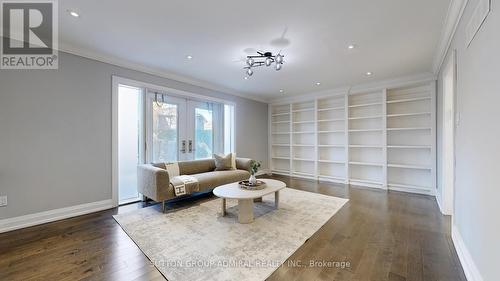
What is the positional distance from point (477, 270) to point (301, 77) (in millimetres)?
3910

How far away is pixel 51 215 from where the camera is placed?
3.01 metres

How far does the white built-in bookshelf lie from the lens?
Result: 4.58m

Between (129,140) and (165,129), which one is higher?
(165,129)

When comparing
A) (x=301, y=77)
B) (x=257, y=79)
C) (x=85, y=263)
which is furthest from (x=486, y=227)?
(x=257, y=79)

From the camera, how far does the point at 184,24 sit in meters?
2.53

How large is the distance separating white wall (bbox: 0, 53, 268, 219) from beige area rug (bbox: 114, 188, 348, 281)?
947mm

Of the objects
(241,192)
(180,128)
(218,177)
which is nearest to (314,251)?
(241,192)

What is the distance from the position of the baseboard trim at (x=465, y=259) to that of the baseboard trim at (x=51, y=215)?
4553 millimetres

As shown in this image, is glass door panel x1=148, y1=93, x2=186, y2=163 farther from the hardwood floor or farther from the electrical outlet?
the electrical outlet

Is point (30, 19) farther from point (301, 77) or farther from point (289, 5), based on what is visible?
point (301, 77)

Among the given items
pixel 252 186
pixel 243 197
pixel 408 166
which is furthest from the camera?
pixel 408 166

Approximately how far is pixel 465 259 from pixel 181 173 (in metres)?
4.10

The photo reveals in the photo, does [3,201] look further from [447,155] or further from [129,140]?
[447,155]

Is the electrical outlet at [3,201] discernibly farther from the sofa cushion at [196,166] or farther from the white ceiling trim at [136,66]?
the sofa cushion at [196,166]
